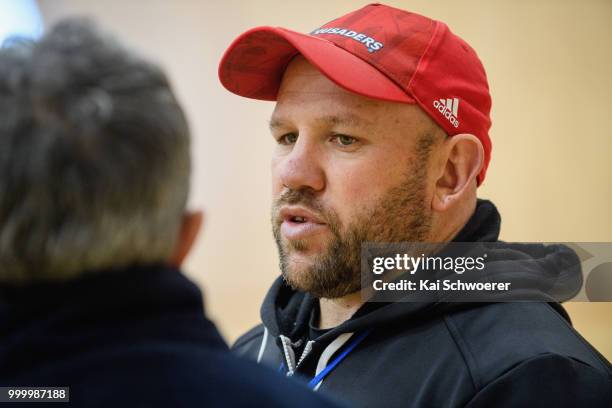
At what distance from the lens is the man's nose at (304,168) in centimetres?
119

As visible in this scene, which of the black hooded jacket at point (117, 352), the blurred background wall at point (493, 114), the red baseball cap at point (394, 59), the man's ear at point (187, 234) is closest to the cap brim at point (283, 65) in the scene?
the red baseball cap at point (394, 59)

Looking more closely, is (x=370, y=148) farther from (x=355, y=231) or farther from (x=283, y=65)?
(x=283, y=65)

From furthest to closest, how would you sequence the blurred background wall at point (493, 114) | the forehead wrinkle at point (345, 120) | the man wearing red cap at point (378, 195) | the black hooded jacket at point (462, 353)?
the blurred background wall at point (493, 114) < the forehead wrinkle at point (345, 120) < the man wearing red cap at point (378, 195) < the black hooded jacket at point (462, 353)

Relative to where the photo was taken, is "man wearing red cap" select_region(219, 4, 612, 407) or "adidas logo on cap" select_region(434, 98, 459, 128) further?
"adidas logo on cap" select_region(434, 98, 459, 128)

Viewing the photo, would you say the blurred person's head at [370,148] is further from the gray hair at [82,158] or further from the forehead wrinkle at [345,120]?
the gray hair at [82,158]

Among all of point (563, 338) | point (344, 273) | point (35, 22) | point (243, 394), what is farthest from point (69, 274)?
point (35, 22)

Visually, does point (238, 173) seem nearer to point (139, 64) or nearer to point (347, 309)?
point (347, 309)

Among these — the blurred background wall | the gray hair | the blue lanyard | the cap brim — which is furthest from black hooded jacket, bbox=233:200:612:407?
the blurred background wall

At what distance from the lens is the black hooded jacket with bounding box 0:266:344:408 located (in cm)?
55

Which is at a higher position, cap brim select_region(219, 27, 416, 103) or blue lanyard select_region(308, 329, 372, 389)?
cap brim select_region(219, 27, 416, 103)

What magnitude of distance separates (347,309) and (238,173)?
204cm

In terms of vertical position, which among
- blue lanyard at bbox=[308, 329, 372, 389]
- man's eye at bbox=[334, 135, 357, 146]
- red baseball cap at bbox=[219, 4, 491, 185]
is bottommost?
blue lanyard at bbox=[308, 329, 372, 389]

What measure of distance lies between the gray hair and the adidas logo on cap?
2.29ft

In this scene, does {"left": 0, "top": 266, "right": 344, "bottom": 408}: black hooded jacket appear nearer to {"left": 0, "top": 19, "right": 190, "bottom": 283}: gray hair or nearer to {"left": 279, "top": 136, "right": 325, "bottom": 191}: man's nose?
{"left": 0, "top": 19, "right": 190, "bottom": 283}: gray hair
